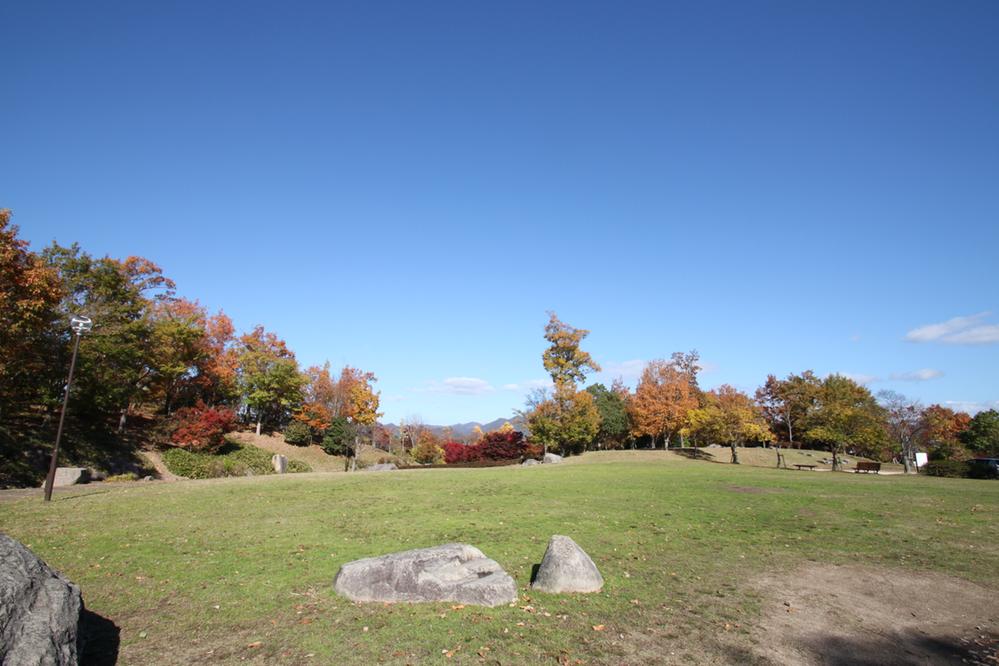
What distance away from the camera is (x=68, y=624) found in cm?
551

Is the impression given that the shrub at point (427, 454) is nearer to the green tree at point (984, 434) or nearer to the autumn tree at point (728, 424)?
the autumn tree at point (728, 424)

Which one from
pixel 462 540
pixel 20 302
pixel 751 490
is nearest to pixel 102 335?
pixel 20 302

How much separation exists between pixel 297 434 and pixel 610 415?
122 ft

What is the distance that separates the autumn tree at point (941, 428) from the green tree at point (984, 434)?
1024 mm

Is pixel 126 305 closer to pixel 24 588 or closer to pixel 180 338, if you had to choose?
pixel 180 338

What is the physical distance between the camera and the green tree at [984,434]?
53.0 meters

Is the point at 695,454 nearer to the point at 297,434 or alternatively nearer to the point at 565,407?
the point at 565,407

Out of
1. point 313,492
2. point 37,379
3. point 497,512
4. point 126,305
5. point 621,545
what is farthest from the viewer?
point 126,305

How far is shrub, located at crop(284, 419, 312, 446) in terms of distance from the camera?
5275 cm

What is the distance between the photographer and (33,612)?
525cm

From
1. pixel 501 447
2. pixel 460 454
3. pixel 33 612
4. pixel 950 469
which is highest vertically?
pixel 950 469

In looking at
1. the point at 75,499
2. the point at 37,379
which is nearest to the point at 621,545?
the point at 75,499

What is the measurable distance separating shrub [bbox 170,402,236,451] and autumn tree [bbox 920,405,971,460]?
6987 cm

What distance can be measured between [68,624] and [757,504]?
1964cm
